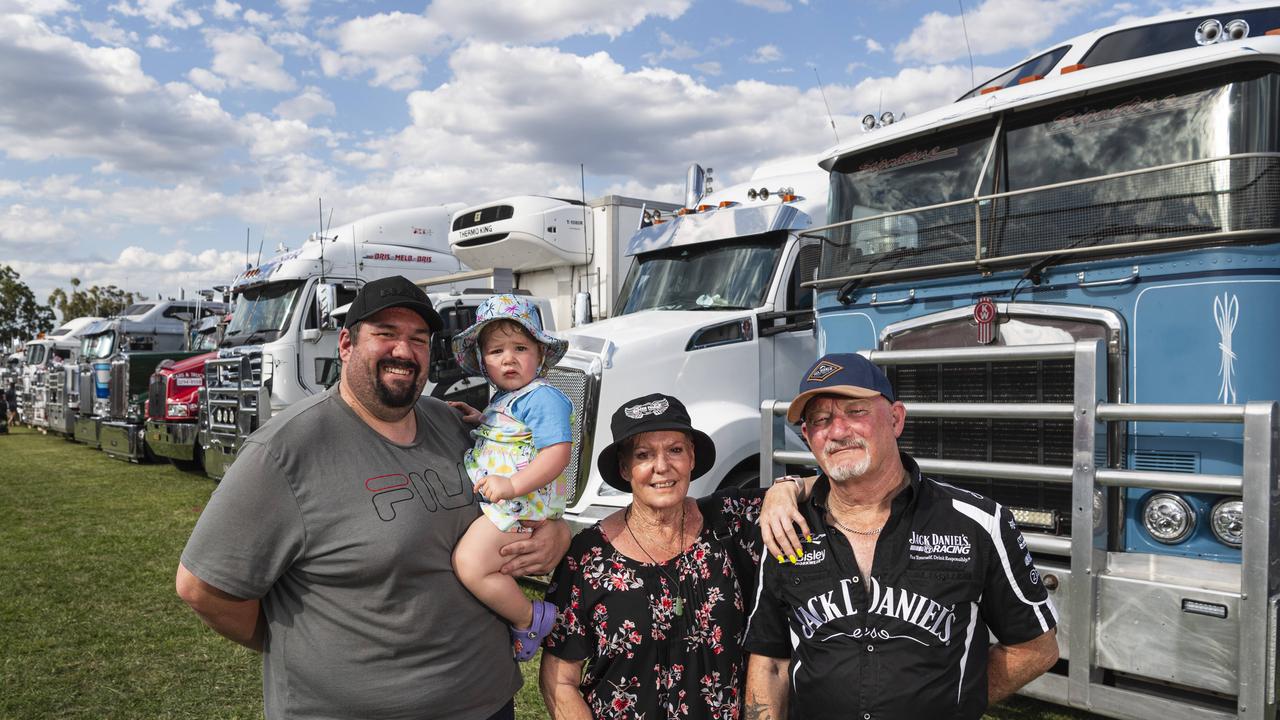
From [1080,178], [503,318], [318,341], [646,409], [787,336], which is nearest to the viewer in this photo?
[646,409]

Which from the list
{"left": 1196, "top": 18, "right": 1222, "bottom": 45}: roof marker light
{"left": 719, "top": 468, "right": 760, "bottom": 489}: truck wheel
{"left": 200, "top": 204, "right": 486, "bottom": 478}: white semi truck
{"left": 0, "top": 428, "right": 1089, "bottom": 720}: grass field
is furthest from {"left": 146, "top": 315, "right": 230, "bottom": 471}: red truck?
{"left": 1196, "top": 18, "right": 1222, "bottom": 45}: roof marker light

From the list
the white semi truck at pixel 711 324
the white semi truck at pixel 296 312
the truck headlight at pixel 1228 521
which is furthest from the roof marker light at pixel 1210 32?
the white semi truck at pixel 296 312

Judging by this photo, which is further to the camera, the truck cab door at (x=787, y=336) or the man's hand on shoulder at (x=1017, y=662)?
the truck cab door at (x=787, y=336)

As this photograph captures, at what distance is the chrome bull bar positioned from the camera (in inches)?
130

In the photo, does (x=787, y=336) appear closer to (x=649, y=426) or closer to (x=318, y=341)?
(x=649, y=426)

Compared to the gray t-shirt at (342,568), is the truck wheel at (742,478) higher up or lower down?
lower down

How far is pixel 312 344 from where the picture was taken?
1266cm

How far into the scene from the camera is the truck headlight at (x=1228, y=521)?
383cm

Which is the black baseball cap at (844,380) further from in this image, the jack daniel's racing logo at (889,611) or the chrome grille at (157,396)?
the chrome grille at (157,396)

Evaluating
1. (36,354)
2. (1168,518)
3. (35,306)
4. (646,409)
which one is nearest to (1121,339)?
(1168,518)

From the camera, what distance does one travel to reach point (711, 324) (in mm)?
6594

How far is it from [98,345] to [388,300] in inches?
942

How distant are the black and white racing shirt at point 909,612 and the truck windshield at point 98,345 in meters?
23.2

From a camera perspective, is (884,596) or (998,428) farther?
(998,428)
